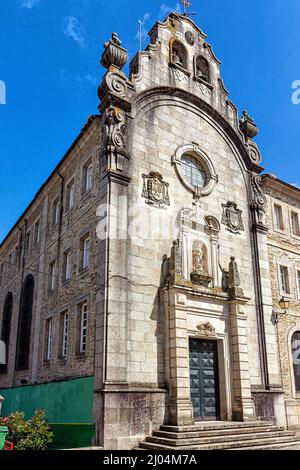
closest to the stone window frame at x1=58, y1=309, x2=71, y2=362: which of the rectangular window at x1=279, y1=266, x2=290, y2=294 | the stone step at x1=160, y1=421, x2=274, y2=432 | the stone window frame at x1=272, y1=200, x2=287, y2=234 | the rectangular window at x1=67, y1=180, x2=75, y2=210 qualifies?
the rectangular window at x1=67, y1=180, x2=75, y2=210

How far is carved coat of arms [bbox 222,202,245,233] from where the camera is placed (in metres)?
16.1

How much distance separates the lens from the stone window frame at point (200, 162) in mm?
15117

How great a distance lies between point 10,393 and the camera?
63.4 feet

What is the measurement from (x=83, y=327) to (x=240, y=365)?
5.07m

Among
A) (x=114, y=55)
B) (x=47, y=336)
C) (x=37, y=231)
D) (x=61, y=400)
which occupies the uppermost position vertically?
(x=114, y=55)

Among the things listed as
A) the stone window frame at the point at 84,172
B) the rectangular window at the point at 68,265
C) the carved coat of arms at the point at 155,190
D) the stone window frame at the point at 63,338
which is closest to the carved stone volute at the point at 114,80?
the stone window frame at the point at 84,172

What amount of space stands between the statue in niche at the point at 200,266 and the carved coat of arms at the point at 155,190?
179 centimetres

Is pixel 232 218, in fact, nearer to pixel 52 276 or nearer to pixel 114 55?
pixel 114 55

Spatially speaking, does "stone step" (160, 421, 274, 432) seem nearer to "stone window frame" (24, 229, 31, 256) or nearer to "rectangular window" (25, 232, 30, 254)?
"stone window frame" (24, 229, 31, 256)

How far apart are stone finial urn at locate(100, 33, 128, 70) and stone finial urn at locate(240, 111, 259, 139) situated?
20.5 ft

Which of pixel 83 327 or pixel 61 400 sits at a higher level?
pixel 83 327

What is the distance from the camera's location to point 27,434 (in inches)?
429

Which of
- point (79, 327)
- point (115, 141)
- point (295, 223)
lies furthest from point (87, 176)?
point (295, 223)
